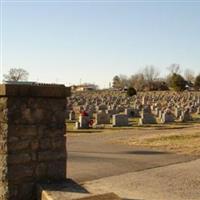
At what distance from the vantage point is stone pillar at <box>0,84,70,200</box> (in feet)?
27.2

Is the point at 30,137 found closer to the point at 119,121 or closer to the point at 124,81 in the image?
the point at 119,121

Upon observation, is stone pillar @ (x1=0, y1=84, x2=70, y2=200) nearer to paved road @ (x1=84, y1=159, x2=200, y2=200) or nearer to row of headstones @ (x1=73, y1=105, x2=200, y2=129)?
paved road @ (x1=84, y1=159, x2=200, y2=200)

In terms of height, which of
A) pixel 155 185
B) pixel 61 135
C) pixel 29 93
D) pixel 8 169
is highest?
pixel 29 93

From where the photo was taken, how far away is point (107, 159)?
14.9 m

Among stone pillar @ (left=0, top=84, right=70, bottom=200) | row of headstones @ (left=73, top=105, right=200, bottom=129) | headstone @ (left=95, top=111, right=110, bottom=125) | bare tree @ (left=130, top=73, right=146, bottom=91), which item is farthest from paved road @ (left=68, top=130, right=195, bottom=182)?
bare tree @ (left=130, top=73, right=146, bottom=91)

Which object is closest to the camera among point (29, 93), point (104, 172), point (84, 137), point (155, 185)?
point (29, 93)

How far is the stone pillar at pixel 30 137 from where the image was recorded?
8297 millimetres

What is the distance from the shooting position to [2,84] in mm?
8305

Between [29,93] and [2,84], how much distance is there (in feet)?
1.66

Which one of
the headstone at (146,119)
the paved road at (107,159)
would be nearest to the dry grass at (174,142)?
the paved road at (107,159)

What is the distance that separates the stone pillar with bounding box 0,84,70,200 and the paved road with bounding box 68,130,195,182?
117 inches

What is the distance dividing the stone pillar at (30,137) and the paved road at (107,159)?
2972 millimetres

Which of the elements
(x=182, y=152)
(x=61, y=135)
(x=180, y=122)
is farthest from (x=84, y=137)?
(x=61, y=135)

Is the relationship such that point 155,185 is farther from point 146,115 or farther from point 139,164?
point 146,115
